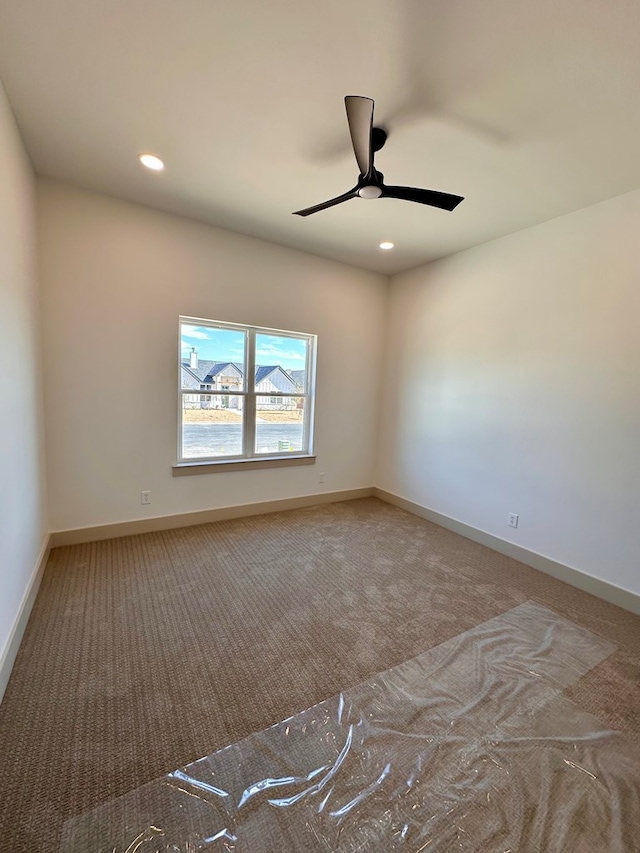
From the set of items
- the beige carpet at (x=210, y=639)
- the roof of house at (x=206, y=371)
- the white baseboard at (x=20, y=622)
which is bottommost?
the beige carpet at (x=210, y=639)

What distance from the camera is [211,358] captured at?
3500mm

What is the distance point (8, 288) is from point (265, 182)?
5.62ft

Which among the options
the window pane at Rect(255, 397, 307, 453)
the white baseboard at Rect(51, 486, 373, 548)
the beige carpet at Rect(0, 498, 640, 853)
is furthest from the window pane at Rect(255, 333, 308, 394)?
the beige carpet at Rect(0, 498, 640, 853)

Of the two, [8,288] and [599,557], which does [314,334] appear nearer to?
[8,288]

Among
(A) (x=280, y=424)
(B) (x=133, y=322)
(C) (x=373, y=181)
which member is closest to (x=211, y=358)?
(B) (x=133, y=322)

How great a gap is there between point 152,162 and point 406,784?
349cm

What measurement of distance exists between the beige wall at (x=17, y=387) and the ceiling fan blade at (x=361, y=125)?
1681 mm

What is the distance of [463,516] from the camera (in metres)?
3.57

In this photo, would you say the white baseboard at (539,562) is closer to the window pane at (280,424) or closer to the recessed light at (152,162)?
the window pane at (280,424)

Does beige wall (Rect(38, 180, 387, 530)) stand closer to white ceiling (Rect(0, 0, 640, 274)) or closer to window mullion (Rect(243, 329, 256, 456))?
window mullion (Rect(243, 329, 256, 456))

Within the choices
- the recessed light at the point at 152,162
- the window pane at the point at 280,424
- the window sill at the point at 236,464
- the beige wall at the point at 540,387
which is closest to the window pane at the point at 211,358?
the window pane at the point at 280,424

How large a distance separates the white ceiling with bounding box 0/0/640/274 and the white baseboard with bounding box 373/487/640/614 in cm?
273

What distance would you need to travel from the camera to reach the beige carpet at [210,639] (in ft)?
4.34

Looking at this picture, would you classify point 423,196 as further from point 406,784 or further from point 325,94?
point 406,784
